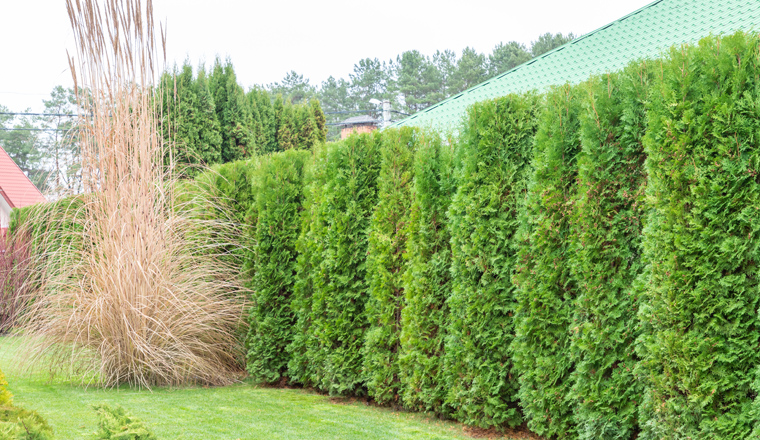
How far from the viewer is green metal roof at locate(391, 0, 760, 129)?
9.47 meters

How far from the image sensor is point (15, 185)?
2150 centimetres

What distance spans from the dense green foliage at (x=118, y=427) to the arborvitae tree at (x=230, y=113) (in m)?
9.58

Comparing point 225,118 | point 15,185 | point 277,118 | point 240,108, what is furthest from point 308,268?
point 15,185

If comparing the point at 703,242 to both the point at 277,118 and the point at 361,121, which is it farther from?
the point at 361,121

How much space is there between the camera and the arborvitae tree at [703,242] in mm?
2855

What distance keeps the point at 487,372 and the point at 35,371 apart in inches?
189

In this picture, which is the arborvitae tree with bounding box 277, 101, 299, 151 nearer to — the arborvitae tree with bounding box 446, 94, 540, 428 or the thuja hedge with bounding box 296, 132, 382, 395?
the thuja hedge with bounding box 296, 132, 382, 395

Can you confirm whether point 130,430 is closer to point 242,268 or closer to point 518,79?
point 242,268

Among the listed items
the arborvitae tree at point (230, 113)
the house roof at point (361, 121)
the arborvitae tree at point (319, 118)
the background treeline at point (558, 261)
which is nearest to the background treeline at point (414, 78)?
the house roof at point (361, 121)

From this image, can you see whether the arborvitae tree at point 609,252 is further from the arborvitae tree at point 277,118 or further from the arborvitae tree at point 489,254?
the arborvitae tree at point 277,118

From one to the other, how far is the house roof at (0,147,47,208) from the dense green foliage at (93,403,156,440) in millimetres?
21438

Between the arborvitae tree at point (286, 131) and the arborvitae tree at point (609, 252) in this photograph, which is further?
the arborvitae tree at point (286, 131)

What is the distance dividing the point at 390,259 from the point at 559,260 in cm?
165

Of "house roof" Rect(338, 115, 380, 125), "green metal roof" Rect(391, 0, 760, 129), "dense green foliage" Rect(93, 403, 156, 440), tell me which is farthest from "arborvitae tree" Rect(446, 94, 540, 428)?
"house roof" Rect(338, 115, 380, 125)
